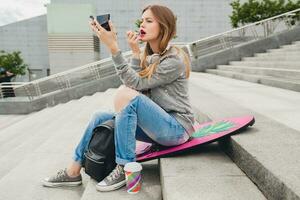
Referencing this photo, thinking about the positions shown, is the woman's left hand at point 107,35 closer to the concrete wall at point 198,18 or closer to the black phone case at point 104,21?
the black phone case at point 104,21

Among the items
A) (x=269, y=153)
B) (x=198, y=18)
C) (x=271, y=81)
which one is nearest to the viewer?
(x=269, y=153)

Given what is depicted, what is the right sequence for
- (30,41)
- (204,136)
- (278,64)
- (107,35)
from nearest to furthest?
(107,35) → (204,136) → (278,64) → (30,41)

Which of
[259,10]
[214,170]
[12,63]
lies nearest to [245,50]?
[259,10]

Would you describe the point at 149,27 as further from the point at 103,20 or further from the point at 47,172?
the point at 47,172

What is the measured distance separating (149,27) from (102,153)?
0.97m

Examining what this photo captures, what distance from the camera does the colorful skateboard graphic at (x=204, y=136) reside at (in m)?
2.34

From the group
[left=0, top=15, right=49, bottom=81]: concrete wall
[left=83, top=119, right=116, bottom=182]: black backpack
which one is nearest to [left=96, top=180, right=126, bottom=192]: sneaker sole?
[left=83, top=119, right=116, bottom=182]: black backpack

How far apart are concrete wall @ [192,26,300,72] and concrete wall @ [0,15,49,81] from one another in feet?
104

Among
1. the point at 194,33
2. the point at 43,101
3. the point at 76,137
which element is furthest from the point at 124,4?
the point at 76,137

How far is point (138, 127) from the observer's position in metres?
2.37

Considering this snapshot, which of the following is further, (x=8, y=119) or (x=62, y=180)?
(x=8, y=119)

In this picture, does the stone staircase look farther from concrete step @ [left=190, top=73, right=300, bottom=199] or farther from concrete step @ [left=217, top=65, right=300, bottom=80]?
concrete step @ [left=217, top=65, right=300, bottom=80]

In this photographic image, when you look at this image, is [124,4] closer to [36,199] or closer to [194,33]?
[194,33]

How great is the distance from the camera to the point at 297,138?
7.30 feet
